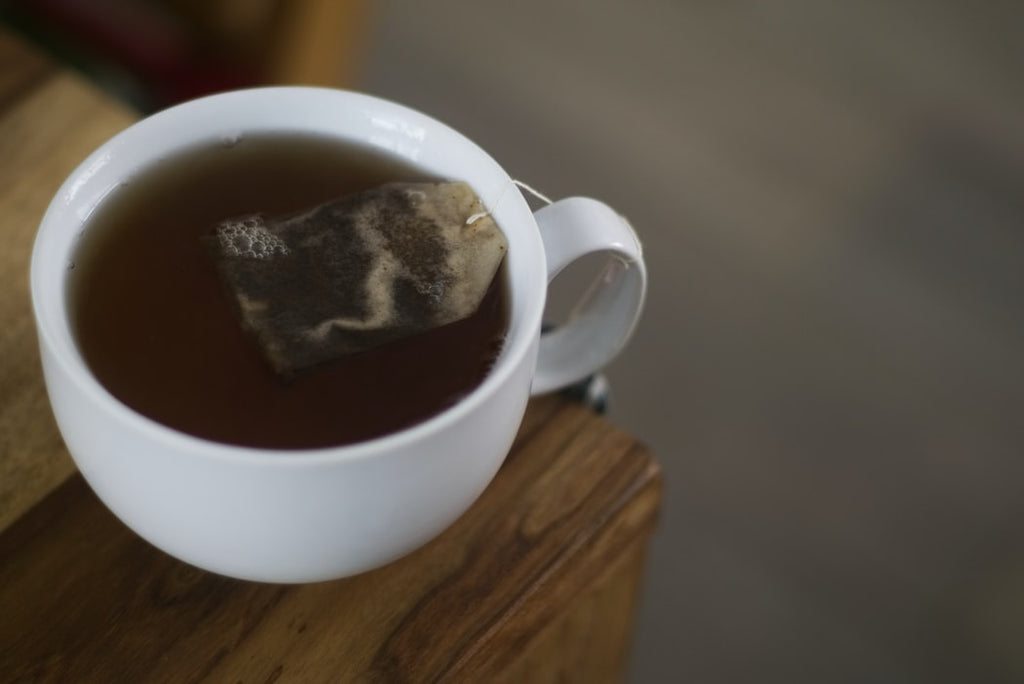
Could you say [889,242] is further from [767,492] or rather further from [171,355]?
[171,355]

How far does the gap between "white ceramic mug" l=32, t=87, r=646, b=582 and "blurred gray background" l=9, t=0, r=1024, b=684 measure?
1.70 ft

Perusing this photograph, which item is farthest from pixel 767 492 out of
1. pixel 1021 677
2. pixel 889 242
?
pixel 889 242

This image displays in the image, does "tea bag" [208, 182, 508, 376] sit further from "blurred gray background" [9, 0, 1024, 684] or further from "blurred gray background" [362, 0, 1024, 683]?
"blurred gray background" [362, 0, 1024, 683]

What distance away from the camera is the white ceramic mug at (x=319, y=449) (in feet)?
1.67

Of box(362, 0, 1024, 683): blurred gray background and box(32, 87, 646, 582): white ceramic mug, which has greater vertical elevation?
box(32, 87, 646, 582): white ceramic mug

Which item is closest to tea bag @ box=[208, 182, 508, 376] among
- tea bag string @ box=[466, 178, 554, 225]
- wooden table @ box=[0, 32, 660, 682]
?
tea bag string @ box=[466, 178, 554, 225]

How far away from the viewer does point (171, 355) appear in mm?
596

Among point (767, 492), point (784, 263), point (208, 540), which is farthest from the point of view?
point (784, 263)

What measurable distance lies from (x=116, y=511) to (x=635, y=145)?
4.63 ft

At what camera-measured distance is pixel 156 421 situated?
0.56 m

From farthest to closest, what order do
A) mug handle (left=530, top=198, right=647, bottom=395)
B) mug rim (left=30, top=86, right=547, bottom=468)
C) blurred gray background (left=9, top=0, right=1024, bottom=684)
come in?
1. blurred gray background (left=9, top=0, right=1024, bottom=684)
2. mug handle (left=530, top=198, right=647, bottom=395)
3. mug rim (left=30, top=86, right=547, bottom=468)

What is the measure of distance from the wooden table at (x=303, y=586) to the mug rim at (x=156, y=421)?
0.40 feet

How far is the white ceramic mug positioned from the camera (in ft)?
1.67

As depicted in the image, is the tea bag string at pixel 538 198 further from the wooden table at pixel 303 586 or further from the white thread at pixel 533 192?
the wooden table at pixel 303 586
